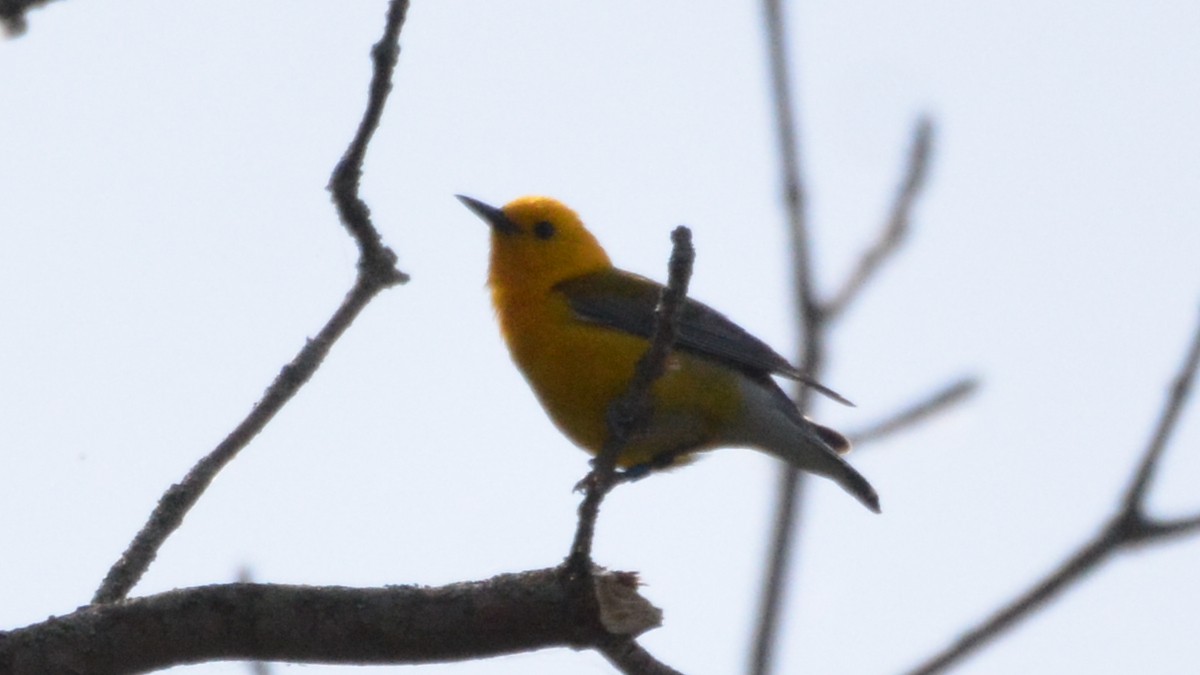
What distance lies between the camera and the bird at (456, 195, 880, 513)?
6473 mm

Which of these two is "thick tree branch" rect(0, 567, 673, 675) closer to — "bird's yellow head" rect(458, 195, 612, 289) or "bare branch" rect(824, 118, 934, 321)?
"bare branch" rect(824, 118, 934, 321)

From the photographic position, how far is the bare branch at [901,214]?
4009 mm

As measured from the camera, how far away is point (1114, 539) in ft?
8.22

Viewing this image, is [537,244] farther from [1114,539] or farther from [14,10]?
[1114,539]

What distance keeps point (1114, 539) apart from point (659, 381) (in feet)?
12.5

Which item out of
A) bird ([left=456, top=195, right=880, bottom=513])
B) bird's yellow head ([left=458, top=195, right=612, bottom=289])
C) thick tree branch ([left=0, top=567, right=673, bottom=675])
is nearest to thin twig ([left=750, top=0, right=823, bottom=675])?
thick tree branch ([left=0, top=567, right=673, bottom=675])

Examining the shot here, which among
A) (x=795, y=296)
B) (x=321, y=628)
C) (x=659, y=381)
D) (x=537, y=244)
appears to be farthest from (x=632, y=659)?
(x=537, y=244)

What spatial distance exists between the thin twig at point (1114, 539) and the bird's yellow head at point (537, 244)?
496cm

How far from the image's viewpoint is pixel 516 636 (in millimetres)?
4117

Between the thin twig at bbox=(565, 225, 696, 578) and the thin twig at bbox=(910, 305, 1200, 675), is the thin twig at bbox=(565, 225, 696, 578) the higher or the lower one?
the higher one

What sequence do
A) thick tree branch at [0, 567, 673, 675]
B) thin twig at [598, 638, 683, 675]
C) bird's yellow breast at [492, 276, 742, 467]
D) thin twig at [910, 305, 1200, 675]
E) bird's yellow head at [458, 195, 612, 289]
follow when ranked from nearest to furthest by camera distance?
thin twig at [910, 305, 1200, 675], thick tree branch at [0, 567, 673, 675], thin twig at [598, 638, 683, 675], bird's yellow breast at [492, 276, 742, 467], bird's yellow head at [458, 195, 612, 289]

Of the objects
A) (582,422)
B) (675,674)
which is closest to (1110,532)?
(675,674)

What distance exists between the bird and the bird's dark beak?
544 millimetres

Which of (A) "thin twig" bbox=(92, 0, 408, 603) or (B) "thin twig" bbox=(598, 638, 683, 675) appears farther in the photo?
(A) "thin twig" bbox=(92, 0, 408, 603)
